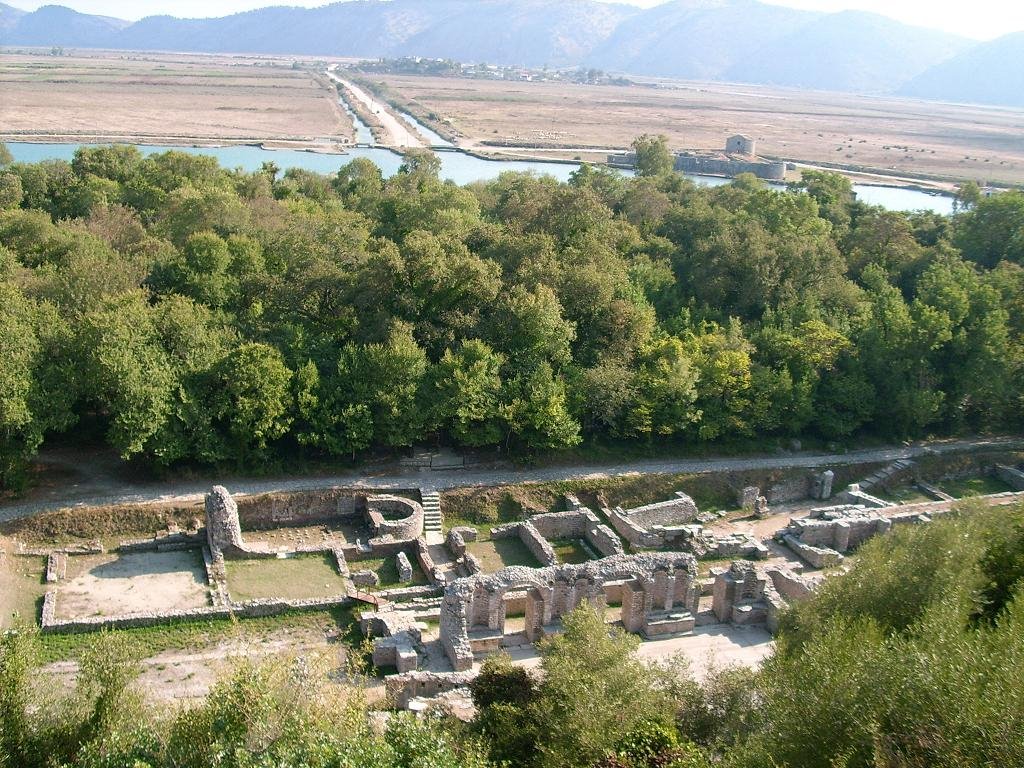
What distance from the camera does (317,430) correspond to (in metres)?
38.4

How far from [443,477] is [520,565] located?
6.72 meters

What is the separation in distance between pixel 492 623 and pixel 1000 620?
15.1m

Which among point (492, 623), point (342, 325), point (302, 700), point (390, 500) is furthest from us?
point (342, 325)

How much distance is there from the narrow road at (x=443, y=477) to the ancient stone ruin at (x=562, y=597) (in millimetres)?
9252

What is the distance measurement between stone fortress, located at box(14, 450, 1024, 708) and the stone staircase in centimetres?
7

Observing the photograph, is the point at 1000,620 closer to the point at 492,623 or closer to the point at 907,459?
the point at 492,623

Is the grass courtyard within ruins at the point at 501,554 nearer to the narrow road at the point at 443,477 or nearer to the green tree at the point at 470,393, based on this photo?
the narrow road at the point at 443,477

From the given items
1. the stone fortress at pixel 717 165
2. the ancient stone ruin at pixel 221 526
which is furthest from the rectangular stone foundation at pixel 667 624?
the stone fortress at pixel 717 165

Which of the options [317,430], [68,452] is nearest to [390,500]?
[317,430]

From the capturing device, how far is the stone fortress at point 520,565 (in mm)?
28703

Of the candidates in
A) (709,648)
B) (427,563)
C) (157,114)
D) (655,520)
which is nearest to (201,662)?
(427,563)

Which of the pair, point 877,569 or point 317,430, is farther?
point 317,430

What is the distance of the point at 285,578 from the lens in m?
32.3

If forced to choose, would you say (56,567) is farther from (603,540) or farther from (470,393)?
(603,540)
